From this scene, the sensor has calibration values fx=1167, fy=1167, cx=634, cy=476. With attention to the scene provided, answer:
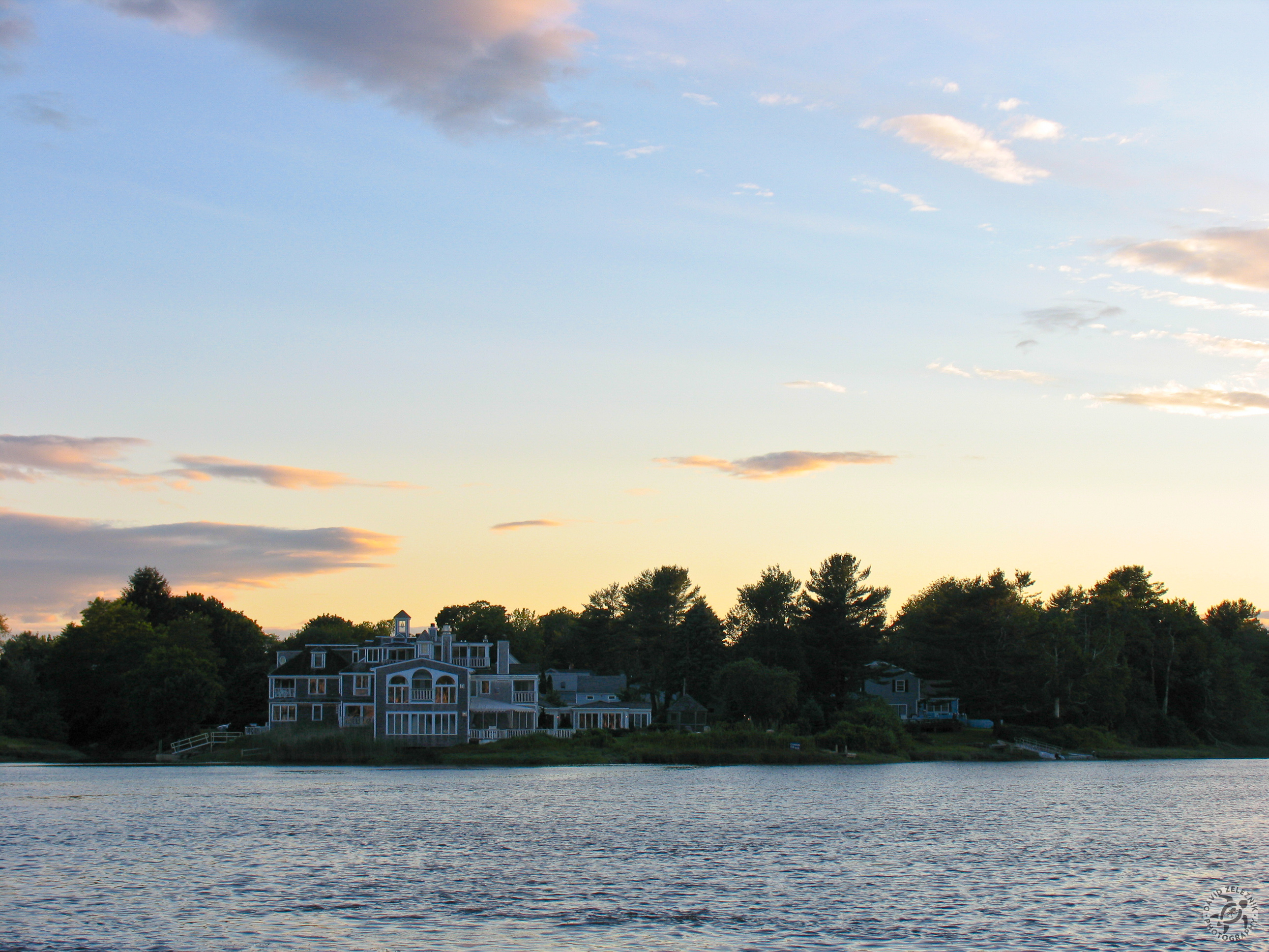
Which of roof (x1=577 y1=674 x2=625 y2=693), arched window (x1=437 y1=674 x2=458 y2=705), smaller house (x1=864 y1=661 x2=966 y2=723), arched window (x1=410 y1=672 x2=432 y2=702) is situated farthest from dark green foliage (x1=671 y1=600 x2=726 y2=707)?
arched window (x1=410 y1=672 x2=432 y2=702)

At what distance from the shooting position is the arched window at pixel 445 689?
90.9m

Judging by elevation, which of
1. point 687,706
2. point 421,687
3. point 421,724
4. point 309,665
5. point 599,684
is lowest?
point 687,706

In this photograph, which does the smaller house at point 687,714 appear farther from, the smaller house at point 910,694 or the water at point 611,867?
the water at point 611,867

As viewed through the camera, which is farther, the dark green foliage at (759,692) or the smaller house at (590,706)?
the smaller house at (590,706)

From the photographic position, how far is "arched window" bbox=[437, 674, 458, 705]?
90875mm

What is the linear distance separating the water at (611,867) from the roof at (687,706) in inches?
1975

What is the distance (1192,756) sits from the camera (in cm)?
11250

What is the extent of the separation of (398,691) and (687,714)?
33.5 metres

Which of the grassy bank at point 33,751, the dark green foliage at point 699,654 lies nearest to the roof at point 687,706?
the dark green foliage at point 699,654

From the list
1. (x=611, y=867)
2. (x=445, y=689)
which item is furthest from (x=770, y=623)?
(x=611, y=867)

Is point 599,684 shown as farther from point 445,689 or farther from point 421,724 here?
point 421,724

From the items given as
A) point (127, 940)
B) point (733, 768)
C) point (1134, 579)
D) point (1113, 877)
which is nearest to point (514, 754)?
point (733, 768)

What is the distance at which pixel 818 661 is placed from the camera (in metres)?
108

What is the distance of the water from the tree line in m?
34.8
